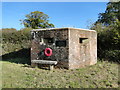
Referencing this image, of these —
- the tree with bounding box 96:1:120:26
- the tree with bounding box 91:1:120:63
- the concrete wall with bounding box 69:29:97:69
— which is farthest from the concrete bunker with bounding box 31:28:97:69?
the tree with bounding box 96:1:120:26

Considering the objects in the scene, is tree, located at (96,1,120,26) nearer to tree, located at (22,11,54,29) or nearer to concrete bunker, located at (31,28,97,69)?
concrete bunker, located at (31,28,97,69)

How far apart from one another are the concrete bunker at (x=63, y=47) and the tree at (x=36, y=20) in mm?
19993

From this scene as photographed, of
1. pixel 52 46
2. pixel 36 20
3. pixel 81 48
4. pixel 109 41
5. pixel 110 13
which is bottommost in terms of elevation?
pixel 81 48

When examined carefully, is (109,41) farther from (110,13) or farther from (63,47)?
(110,13)

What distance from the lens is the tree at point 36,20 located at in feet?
89.1

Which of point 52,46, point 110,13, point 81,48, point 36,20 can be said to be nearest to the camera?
point 52,46

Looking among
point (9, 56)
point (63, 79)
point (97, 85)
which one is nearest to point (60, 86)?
point (63, 79)

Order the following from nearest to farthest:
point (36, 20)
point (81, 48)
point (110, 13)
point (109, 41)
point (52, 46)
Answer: point (52, 46), point (81, 48), point (109, 41), point (110, 13), point (36, 20)

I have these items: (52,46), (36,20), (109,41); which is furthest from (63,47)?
(36,20)

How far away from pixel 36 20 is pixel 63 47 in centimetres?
2204

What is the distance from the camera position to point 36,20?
27.5 metres

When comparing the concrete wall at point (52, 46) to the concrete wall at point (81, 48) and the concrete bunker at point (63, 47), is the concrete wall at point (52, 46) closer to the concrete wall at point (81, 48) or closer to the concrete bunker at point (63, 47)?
the concrete bunker at point (63, 47)

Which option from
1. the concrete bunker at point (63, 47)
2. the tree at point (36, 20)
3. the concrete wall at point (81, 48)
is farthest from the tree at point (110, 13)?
the tree at point (36, 20)

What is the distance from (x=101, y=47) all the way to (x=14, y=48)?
8075 mm
